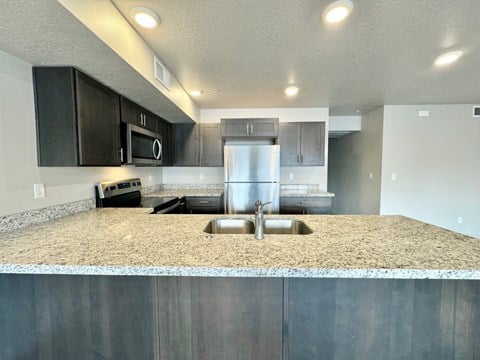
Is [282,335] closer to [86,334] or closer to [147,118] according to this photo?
[86,334]

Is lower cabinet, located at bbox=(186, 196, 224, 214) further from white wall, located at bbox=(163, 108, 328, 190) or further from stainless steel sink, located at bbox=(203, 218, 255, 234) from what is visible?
stainless steel sink, located at bbox=(203, 218, 255, 234)

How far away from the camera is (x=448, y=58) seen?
7.02 feet

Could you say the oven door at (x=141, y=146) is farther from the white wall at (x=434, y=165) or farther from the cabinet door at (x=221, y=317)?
the white wall at (x=434, y=165)

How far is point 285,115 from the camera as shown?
4.06 metres

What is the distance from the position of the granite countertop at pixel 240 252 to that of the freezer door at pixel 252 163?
180 cm

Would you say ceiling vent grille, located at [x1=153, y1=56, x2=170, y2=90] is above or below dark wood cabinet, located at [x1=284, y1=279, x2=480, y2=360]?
above

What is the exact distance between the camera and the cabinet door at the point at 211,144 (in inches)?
152

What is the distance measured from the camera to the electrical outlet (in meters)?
1.61

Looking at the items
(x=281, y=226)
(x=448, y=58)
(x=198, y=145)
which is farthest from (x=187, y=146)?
(x=448, y=58)

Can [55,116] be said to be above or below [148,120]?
below

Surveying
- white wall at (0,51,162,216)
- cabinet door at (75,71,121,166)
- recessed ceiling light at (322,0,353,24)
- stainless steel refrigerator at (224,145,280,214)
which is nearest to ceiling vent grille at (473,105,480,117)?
stainless steel refrigerator at (224,145,280,214)

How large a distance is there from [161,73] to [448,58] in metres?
2.77

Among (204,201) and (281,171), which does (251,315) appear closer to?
(204,201)

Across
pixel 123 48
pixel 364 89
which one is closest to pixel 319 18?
pixel 123 48
